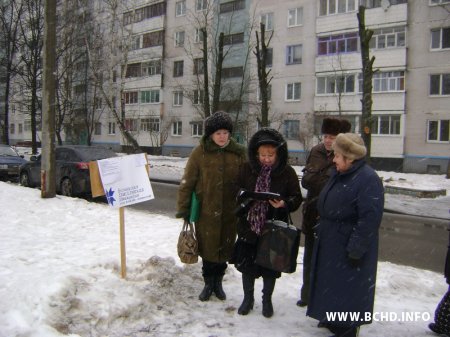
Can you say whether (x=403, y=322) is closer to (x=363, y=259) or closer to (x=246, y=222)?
(x=363, y=259)

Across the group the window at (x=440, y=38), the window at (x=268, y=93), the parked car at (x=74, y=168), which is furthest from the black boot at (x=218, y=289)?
the window at (x=268, y=93)

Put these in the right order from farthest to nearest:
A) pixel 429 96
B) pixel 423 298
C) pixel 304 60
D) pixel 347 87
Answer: pixel 304 60 → pixel 347 87 → pixel 429 96 → pixel 423 298

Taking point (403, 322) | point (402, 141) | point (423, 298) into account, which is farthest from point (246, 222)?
point (402, 141)

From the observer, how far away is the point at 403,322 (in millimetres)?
3898

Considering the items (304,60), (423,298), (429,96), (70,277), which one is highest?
(304,60)

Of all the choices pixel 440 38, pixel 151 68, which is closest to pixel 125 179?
pixel 440 38

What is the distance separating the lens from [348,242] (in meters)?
3.15

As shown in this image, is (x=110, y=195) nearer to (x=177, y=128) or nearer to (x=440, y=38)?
(x=440, y=38)

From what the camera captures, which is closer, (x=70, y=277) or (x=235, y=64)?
(x=70, y=277)

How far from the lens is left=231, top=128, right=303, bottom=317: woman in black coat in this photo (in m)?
3.79

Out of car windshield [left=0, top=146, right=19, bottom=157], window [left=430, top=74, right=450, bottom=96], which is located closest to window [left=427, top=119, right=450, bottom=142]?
window [left=430, top=74, right=450, bottom=96]

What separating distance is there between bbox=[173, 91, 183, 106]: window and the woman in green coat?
124 ft

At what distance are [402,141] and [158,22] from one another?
2752 cm

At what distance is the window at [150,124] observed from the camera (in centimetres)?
4278
